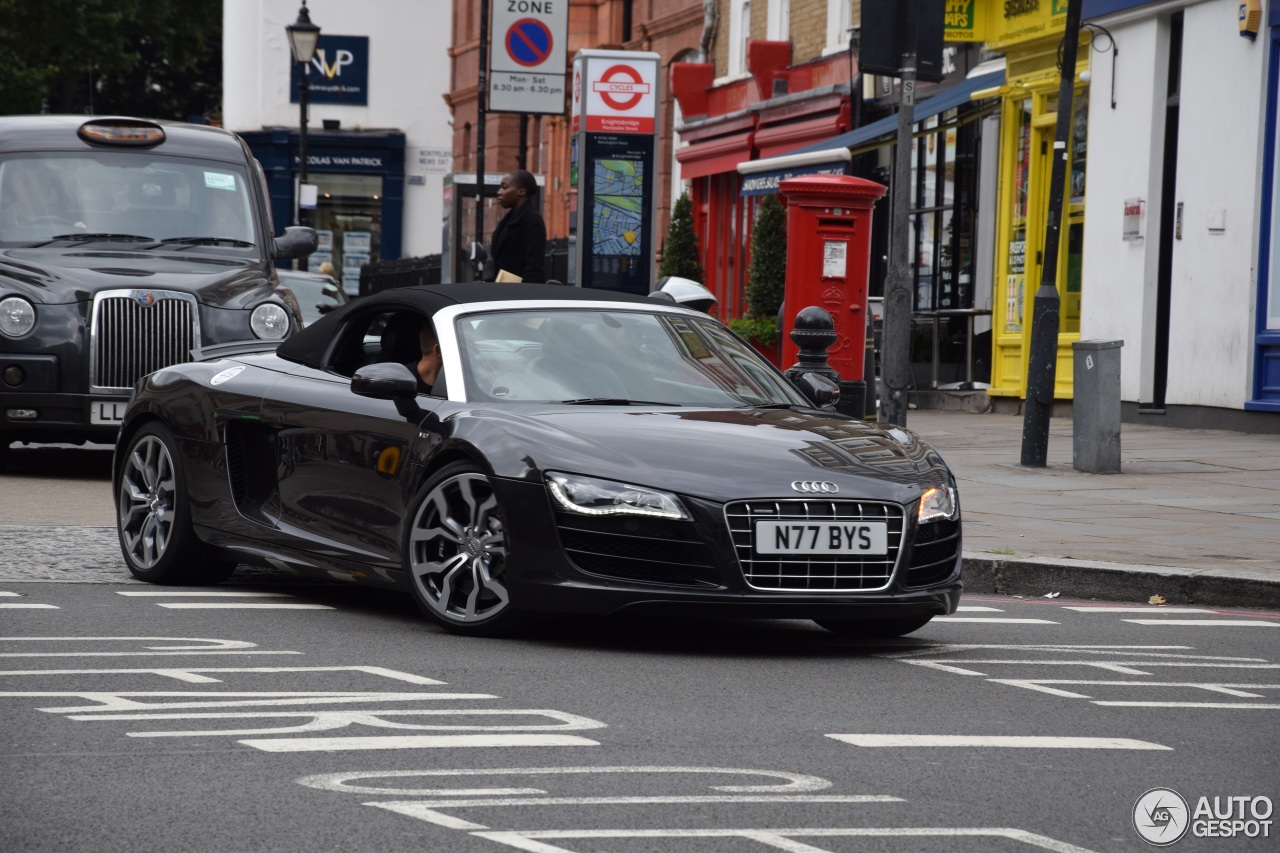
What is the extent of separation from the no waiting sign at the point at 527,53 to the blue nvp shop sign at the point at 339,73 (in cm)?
3657

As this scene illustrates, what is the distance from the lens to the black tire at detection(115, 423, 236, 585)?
29.0 feet

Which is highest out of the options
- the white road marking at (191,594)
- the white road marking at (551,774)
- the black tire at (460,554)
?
the black tire at (460,554)

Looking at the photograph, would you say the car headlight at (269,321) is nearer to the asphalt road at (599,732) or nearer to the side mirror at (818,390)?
the asphalt road at (599,732)

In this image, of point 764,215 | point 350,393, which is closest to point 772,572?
point 350,393

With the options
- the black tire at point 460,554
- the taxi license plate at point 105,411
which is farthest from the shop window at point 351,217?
the black tire at point 460,554

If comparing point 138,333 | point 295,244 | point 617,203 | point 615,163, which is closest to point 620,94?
point 615,163

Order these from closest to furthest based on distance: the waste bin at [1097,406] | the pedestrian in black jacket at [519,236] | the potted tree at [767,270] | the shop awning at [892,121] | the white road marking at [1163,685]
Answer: the white road marking at [1163,685], the waste bin at [1097,406], the pedestrian in black jacket at [519,236], the shop awning at [892,121], the potted tree at [767,270]

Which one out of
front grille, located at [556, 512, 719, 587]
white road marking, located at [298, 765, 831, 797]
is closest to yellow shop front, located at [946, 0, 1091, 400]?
front grille, located at [556, 512, 719, 587]

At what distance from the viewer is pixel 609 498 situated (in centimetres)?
696

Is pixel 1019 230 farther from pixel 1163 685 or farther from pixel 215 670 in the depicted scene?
pixel 215 670

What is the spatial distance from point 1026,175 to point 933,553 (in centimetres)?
1608

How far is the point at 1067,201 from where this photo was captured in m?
21.8

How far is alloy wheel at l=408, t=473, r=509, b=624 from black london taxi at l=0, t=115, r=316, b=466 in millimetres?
Result: 5844

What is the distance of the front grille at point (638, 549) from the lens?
6.92 metres
